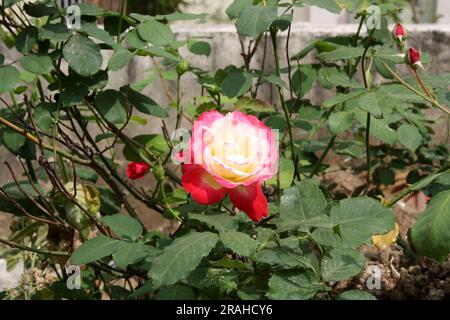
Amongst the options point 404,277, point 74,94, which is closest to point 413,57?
point 74,94

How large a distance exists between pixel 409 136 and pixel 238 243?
1006 millimetres

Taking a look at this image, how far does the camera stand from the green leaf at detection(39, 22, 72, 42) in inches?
68.1

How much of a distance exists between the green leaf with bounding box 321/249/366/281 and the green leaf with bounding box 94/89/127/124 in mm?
609

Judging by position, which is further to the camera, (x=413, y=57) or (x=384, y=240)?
(x=384, y=240)

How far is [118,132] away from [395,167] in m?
1.00

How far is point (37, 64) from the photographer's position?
1.74m

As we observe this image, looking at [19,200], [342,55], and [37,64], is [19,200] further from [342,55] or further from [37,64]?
[342,55]

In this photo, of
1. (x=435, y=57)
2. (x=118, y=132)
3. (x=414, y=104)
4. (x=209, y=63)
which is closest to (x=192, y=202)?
(x=118, y=132)

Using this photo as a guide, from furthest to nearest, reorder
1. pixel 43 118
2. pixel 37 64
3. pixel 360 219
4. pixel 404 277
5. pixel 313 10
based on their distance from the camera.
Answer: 1. pixel 313 10
2. pixel 404 277
3. pixel 43 118
4. pixel 37 64
5. pixel 360 219

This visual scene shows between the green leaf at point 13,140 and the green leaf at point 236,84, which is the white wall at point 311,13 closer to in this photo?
the green leaf at point 236,84

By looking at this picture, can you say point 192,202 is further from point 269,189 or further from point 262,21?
point 262,21

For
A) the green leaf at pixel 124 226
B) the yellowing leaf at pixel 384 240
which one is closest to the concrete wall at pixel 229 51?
the yellowing leaf at pixel 384 240

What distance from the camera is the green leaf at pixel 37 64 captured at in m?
1.73

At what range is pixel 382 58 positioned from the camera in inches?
71.8
